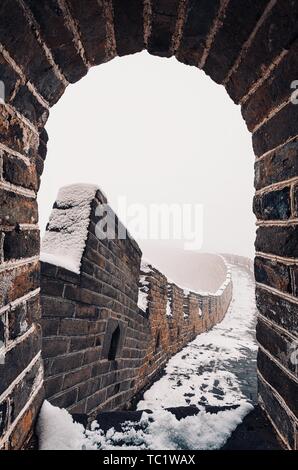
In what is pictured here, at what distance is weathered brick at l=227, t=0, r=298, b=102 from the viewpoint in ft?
2.96

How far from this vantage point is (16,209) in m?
1.06

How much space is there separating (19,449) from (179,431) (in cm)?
63

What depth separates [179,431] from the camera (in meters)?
1.25

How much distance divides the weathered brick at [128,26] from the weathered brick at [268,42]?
415 millimetres

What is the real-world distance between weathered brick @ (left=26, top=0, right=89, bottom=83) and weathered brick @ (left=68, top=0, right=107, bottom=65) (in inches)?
1.9

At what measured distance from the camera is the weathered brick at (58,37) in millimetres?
921

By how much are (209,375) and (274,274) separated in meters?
5.17

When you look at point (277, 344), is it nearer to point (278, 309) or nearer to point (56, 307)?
point (278, 309)

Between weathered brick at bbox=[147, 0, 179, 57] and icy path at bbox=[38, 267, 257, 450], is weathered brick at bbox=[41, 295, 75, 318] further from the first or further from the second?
weathered brick at bbox=[147, 0, 179, 57]

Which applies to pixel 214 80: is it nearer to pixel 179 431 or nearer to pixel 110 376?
pixel 179 431

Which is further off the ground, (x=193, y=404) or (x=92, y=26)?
(x=92, y=26)

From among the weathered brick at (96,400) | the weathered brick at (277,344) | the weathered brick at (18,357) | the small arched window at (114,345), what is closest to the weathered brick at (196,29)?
the weathered brick at (277,344)

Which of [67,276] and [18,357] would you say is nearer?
[18,357]

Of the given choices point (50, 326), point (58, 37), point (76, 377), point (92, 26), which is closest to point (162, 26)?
point (92, 26)
